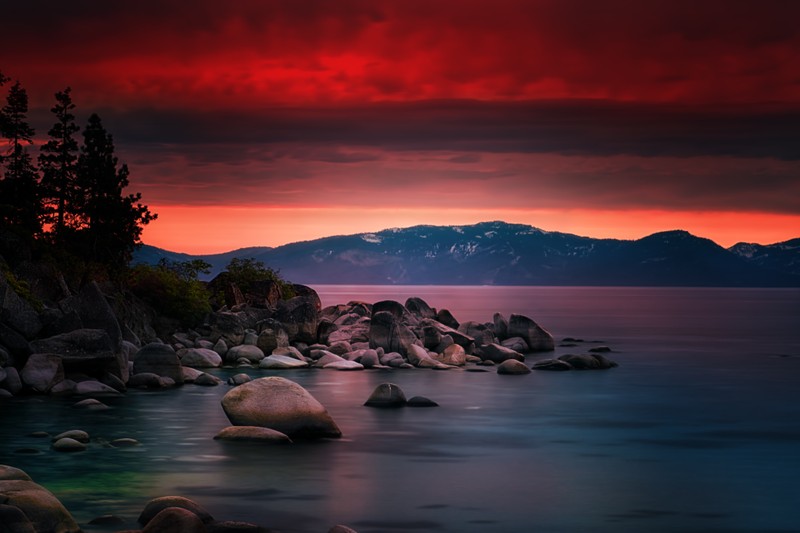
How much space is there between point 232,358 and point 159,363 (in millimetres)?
11192

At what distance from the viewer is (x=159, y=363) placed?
1658 inches

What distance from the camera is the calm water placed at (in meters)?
19.3

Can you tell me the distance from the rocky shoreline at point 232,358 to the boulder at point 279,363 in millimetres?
57

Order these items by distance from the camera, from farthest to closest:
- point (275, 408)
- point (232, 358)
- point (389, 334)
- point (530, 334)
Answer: point (530, 334), point (389, 334), point (232, 358), point (275, 408)

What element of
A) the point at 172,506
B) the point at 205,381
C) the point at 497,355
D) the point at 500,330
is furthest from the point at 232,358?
the point at 172,506

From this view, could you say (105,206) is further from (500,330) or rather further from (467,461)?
(467,461)

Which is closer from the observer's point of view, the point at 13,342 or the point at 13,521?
the point at 13,521

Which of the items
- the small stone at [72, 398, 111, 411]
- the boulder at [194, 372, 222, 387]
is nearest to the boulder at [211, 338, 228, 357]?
the boulder at [194, 372, 222, 387]

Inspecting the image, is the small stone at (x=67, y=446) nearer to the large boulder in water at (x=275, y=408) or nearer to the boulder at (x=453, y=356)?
the large boulder in water at (x=275, y=408)

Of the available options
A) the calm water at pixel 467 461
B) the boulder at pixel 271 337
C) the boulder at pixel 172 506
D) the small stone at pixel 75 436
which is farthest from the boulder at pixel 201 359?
the boulder at pixel 172 506

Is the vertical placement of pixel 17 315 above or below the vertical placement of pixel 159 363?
→ above

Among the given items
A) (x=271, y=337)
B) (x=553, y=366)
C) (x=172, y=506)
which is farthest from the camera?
(x=271, y=337)

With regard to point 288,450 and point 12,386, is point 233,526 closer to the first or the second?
point 288,450

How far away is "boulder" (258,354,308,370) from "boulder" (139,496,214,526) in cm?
3405
